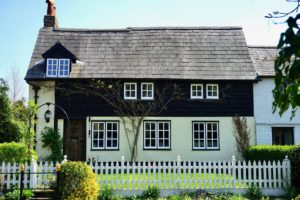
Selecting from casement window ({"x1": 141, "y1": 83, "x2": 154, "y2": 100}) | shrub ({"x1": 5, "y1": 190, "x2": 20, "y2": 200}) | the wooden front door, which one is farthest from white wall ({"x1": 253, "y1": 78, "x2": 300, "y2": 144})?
shrub ({"x1": 5, "y1": 190, "x2": 20, "y2": 200})

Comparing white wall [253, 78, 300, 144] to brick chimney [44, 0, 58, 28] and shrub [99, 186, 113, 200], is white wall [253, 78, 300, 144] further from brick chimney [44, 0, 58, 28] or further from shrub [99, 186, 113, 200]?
brick chimney [44, 0, 58, 28]

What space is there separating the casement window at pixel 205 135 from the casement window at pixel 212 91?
1.50 metres

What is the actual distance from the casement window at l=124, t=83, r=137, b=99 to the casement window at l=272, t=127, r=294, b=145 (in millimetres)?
8102

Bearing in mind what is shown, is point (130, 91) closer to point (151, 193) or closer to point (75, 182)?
point (151, 193)

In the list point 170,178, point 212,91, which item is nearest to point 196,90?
point 212,91

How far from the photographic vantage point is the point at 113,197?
12500 millimetres

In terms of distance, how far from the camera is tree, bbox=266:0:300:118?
7.25 feet

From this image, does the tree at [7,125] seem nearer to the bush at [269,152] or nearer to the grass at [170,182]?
the grass at [170,182]

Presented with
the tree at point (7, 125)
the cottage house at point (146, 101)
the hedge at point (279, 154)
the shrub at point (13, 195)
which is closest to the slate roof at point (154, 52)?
the cottage house at point (146, 101)

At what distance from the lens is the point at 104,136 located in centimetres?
1970

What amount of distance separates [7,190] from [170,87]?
10444 mm

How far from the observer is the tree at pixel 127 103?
19562 millimetres

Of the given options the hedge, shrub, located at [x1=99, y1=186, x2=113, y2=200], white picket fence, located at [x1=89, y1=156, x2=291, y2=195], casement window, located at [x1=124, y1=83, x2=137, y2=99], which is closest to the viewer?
shrub, located at [x1=99, y1=186, x2=113, y2=200]

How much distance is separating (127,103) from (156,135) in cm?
235
